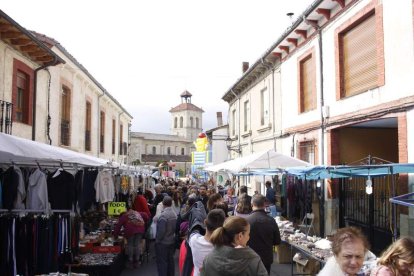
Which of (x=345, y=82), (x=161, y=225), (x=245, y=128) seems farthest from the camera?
(x=245, y=128)

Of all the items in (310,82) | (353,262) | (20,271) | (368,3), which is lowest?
(20,271)

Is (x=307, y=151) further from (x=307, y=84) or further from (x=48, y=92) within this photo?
(x=48, y=92)

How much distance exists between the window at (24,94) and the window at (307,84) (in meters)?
8.69

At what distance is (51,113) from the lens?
1420 centimetres

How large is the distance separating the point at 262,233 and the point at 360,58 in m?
6.46

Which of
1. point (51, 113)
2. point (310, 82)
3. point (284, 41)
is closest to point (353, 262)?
point (310, 82)

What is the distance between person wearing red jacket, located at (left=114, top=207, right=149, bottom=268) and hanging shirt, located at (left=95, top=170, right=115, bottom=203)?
784 millimetres

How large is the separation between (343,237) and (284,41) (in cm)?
1210

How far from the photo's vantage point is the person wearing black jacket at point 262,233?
5.58 m

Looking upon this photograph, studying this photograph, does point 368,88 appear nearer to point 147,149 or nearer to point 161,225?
point 161,225

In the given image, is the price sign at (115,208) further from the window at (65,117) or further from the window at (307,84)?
the window at (307,84)

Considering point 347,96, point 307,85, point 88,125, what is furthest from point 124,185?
point 347,96

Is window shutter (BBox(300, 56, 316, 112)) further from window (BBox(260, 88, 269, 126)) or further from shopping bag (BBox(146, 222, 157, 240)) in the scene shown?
shopping bag (BBox(146, 222, 157, 240))

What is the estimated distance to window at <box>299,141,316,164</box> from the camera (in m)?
13.0
